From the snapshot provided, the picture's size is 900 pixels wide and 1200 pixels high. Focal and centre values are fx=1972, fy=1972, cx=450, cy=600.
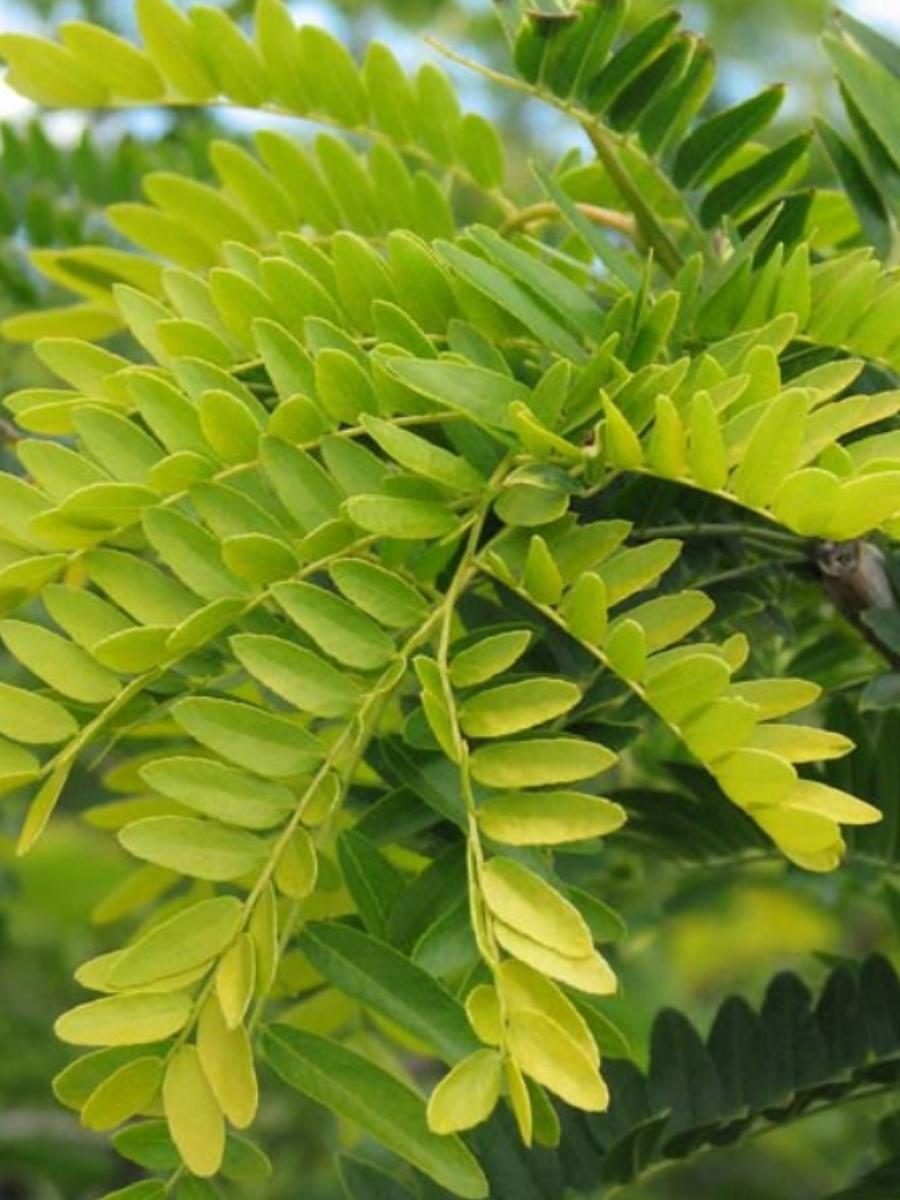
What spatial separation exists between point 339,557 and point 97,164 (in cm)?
90

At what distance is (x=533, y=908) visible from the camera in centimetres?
66

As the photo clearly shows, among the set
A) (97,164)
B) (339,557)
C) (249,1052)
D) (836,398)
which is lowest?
(97,164)

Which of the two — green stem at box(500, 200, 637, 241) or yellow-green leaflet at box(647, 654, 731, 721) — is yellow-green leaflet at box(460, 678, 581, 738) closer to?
yellow-green leaflet at box(647, 654, 731, 721)

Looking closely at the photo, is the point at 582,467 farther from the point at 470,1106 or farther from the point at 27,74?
the point at 27,74

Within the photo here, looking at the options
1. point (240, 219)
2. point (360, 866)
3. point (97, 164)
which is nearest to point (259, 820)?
point (360, 866)

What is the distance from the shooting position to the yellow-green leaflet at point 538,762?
70 centimetres

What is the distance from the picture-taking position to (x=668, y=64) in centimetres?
92

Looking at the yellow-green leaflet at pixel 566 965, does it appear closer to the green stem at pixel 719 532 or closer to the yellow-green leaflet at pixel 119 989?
the yellow-green leaflet at pixel 119 989

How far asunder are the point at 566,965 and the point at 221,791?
15 cm

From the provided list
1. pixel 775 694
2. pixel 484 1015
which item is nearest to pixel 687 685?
pixel 775 694

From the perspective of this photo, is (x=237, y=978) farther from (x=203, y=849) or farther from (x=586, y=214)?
(x=586, y=214)

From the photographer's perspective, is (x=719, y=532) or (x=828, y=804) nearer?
(x=828, y=804)

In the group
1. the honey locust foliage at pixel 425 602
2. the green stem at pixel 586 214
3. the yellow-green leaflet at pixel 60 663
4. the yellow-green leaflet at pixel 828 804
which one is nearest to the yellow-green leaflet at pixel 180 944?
the honey locust foliage at pixel 425 602

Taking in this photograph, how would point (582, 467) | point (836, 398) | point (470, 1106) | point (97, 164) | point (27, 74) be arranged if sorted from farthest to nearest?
point (97, 164), point (27, 74), point (836, 398), point (582, 467), point (470, 1106)
